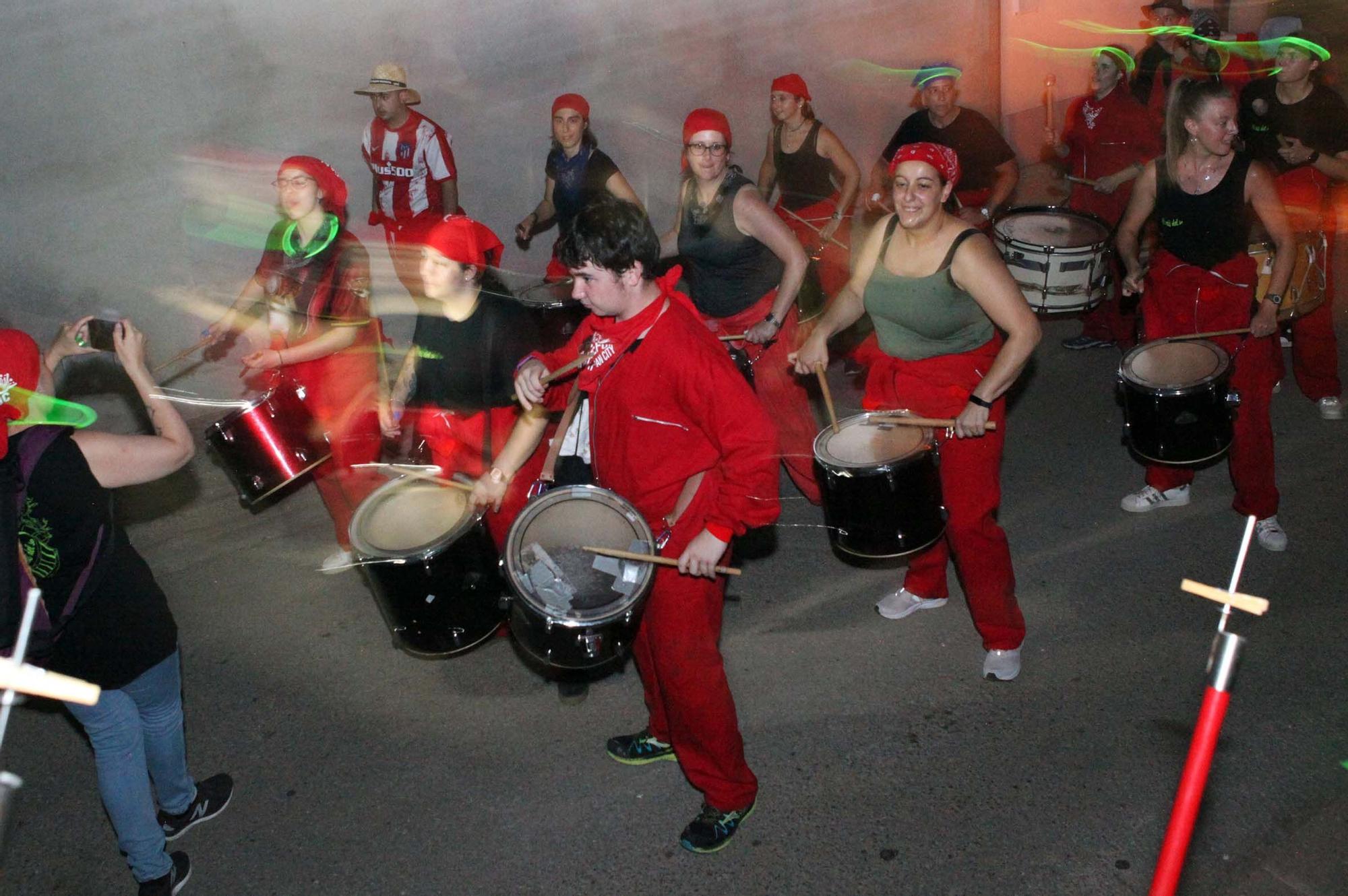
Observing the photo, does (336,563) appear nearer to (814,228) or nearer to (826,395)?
(826,395)

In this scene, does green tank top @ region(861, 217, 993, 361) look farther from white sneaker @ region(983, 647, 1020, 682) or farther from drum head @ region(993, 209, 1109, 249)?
drum head @ region(993, 209, 1109, 249)

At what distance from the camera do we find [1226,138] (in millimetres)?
4309

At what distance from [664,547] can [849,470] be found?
2.54 ft

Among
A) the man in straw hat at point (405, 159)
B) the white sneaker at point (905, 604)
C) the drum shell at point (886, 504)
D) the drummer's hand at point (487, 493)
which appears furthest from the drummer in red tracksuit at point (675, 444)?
the man in straw hat at point (405, 159)

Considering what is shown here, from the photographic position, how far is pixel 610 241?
9.63 feet

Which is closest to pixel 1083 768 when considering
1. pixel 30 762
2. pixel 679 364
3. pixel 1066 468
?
pixel 679 364

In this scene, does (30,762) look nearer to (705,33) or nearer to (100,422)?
(100,422)

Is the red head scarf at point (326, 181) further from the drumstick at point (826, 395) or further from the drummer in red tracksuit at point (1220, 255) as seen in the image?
the drummer in red tracksuit at point (1220, 255)

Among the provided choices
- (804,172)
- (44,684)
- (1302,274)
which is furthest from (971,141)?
(44,684)

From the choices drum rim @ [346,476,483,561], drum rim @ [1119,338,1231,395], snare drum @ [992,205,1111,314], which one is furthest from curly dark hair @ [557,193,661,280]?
snare drum @ [992,205,1111,314]

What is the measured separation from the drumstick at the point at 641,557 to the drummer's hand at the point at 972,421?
45.0 inches

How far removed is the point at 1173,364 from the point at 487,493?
9.17ft

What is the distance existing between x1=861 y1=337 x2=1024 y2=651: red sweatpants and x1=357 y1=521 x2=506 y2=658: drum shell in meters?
1.52

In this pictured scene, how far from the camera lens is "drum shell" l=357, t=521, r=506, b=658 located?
3322 millimetres
